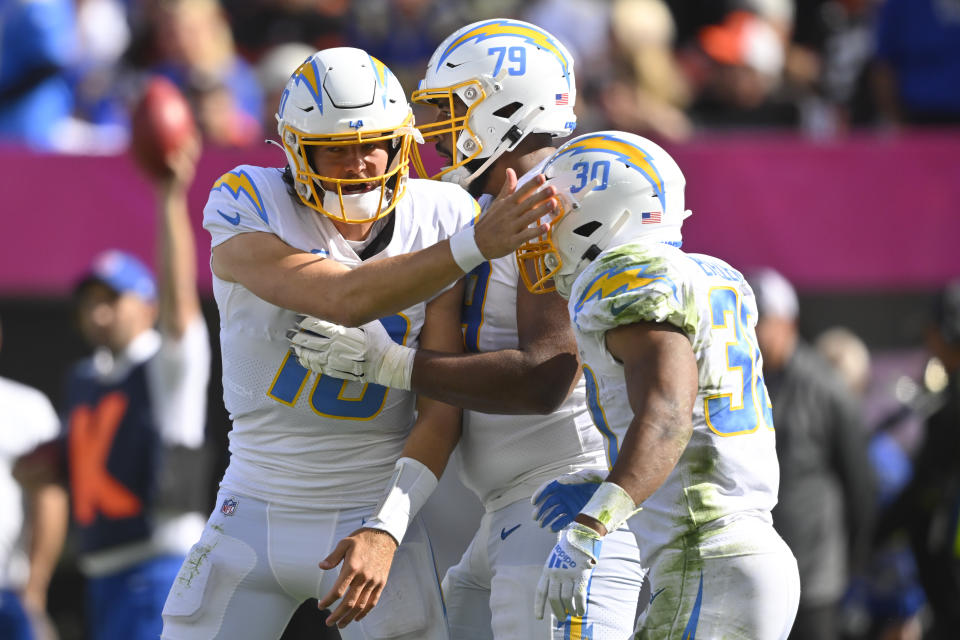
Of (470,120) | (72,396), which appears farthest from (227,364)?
(72,396)

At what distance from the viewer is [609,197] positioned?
3.16 metres

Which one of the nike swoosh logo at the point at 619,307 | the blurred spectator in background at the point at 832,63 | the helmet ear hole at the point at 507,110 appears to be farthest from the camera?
the blurred spectator in background at the point at 832,63

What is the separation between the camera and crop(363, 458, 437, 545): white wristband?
10.9ft

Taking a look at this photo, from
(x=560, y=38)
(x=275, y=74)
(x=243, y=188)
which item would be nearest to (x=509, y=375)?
(x=243, y=188)

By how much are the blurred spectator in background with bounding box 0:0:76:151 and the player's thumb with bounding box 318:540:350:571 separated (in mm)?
4741

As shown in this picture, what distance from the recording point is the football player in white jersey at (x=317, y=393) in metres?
3.38

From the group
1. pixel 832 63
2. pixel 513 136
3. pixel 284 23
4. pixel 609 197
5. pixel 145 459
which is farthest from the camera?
pixel 832 63

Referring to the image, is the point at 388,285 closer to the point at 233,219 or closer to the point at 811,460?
the point at 233,219

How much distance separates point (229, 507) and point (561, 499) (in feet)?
2.72

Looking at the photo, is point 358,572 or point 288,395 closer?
point 358,572

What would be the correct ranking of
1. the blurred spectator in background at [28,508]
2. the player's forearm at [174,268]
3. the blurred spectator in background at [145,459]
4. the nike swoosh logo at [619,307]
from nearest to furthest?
the nike swoosh logo at [619,307] → the player's forearm at [174,268] → the blurred spectator in background at [145,459] → the blurred spectator in background at [28,508]

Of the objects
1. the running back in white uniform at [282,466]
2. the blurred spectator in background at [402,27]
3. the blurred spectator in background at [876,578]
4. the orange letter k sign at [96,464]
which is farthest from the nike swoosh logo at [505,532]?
the blurred spectator in background at [402,27]

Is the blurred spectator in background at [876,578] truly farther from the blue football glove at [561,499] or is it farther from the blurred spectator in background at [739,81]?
the blue football glove at [561,499]

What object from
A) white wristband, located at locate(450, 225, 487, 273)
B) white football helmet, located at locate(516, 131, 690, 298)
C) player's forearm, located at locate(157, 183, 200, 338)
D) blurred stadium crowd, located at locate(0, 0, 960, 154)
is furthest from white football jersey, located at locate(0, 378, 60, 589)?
white football helmet, located at locate(516, 131, 690, 298)
